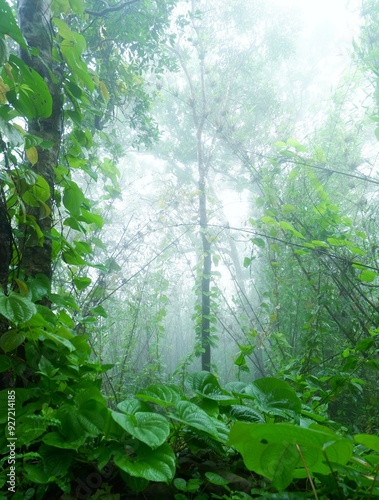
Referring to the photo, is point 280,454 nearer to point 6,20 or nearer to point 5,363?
point 5,363

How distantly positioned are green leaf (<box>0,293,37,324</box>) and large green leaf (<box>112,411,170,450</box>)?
0.23 m

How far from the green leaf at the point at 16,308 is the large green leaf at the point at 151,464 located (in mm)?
283

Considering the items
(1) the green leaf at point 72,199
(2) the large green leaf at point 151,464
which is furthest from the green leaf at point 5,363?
(1) the green leaf at point 72,199

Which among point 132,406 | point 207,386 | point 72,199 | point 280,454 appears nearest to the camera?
point 280,454

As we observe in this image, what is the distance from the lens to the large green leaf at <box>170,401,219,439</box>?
62cm

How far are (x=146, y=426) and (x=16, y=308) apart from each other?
1.00ft

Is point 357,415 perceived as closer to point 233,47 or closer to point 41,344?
point 41,344

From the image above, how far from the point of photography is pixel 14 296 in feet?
2.10

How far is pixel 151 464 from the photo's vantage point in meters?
0.57

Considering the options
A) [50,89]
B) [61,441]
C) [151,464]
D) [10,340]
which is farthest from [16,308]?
[50,89]

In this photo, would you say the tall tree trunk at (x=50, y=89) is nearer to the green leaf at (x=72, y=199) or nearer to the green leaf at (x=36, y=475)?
the green leaf at (x=72, y=199)

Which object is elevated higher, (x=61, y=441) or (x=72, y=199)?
(x=72, y=199)

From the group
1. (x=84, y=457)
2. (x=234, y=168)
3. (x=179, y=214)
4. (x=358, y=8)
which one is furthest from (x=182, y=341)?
(x=84, y=457)

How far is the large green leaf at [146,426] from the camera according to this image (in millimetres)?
558
